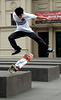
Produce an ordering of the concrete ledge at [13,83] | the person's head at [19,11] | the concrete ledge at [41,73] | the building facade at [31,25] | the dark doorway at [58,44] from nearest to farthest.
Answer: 1. the concrete ledge at [13,83]
2. the person's head at [19,11]
3. the concrete ledge at [41,73]
4. the building facade at [31,25]
5. the dark doorway at [58,44]

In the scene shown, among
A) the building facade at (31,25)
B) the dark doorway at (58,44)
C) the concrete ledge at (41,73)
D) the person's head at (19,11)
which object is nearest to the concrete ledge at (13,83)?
the person's head at (19,11)

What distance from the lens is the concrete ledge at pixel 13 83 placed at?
6423 millimetres

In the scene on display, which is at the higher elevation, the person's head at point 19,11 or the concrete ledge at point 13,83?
the person's head at point 19,11

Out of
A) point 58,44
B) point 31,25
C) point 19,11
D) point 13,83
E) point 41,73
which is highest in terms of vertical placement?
point 19,11

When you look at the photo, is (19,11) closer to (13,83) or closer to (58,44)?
(13,83)

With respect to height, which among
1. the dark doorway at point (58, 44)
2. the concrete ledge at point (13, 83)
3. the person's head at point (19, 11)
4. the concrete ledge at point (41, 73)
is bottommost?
the dark doorway at point (58, 44)

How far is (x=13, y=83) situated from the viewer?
6.80 metres

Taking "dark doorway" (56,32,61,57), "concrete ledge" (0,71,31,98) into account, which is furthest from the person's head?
"dark doorway" (56,32,61,57)

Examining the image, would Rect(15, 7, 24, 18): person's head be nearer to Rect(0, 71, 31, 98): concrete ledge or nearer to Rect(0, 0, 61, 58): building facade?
Rect(0, 71, 31, 98): concrete ledge

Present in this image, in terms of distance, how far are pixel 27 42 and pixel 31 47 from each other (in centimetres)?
86

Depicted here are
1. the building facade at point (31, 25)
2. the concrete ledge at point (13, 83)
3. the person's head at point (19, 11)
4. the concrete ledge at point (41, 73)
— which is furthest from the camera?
the building facade at point (31, 25)

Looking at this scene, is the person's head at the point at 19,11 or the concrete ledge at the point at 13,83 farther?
the person's head at the point at 19,11

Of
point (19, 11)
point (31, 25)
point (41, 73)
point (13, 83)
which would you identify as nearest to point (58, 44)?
point (31, 25)

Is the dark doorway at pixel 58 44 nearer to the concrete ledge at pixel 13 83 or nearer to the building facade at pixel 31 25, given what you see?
the building facade at pixel 31 25
